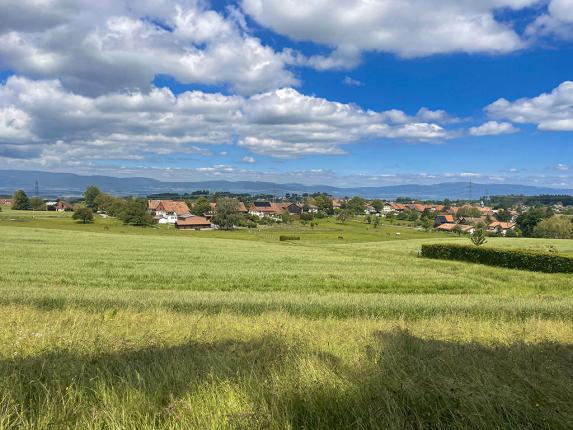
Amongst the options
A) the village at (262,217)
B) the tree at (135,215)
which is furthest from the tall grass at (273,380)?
the tree at (135,215)

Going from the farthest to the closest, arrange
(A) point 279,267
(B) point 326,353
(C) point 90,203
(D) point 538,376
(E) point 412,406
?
(C) point 90,203 → (A) point 279,267 → (B) point 326,353 → (D) point 538,376 → (E) point 412,406

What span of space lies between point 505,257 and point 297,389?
103 ft

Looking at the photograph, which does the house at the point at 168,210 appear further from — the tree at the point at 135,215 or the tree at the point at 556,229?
the tree at the point at 556,229

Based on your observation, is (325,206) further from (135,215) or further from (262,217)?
(135,215)

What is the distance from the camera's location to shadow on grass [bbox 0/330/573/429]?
354 cm

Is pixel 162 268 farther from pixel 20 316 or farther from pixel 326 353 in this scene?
pixel 326 353

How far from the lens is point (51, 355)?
529 centimetres

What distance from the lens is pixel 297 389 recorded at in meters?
4.05

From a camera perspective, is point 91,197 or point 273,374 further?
point 91,197

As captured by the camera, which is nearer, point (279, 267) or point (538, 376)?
point (538, 376)

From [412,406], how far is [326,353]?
1.92 meters

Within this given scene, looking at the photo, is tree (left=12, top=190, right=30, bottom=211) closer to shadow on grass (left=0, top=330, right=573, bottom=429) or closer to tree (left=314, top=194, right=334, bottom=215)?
tree (left=314, top=194, right=334, bottom=215)

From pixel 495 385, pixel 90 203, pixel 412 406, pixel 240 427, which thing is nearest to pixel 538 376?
pixel 495 385

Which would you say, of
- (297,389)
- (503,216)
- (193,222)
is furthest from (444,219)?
(297,389)
